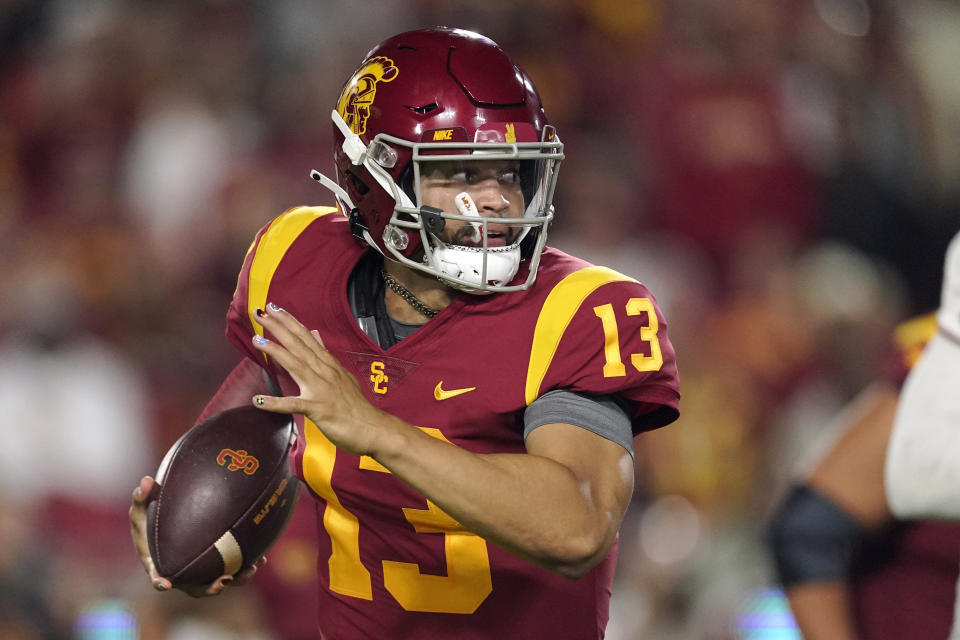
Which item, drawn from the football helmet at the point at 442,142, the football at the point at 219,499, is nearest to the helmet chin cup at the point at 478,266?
the football helmet at the point at 442,142

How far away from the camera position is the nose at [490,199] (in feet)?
7.63

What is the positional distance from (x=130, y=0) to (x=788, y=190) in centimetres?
329

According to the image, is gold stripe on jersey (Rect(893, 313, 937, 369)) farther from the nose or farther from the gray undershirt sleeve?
→ the nose

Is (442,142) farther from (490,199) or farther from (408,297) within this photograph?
(408,297)

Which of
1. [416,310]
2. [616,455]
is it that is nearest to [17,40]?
[416,310]

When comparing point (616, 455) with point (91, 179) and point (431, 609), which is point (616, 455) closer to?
point (431, 609)

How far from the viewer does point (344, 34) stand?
6211 mm

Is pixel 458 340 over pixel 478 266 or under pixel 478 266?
under

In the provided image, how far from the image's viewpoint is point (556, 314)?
229 centimetres

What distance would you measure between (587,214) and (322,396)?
344 cm

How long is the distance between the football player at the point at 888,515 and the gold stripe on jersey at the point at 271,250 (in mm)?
1103

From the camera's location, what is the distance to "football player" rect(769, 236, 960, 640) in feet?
8.00

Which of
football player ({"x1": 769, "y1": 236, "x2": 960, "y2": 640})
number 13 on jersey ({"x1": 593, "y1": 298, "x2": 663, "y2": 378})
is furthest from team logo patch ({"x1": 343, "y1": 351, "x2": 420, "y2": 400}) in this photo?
football player ({"x1": 769, "y1": 236, "x2": 960, "y2": 640})

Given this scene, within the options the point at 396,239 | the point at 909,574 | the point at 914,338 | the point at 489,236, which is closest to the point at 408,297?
the point at 396,239
